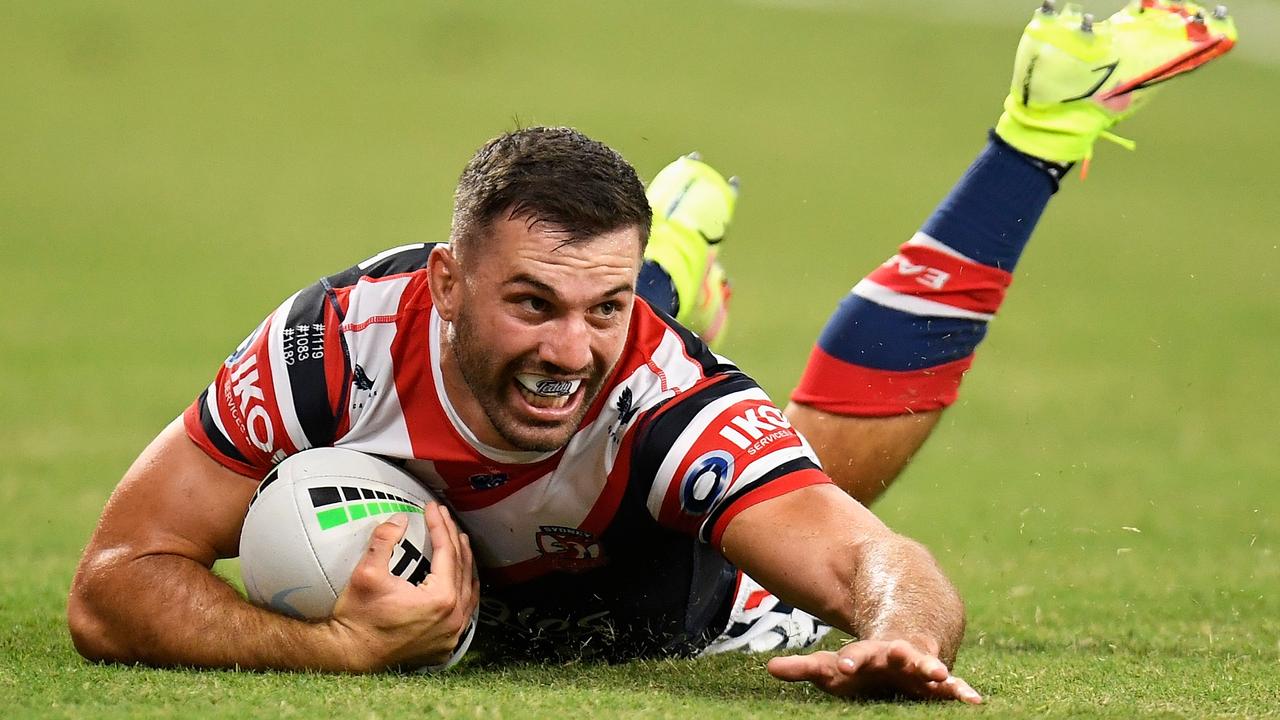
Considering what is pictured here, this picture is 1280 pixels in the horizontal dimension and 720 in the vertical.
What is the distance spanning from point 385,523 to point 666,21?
23336mm

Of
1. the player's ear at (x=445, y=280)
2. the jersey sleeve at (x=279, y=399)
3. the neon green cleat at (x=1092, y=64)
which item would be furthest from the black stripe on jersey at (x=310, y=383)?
the neon green cleat at (x=1092, y=64)

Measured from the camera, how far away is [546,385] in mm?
4113

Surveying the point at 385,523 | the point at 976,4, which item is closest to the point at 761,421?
the point at 385,523

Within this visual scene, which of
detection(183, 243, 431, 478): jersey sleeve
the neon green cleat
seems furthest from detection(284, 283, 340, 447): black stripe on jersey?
the neon green cleat

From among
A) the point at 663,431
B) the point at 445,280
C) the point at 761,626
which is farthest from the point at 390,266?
the point at 761,626

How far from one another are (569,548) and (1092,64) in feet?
6.66

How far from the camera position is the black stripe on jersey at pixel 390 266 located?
466 centimetres

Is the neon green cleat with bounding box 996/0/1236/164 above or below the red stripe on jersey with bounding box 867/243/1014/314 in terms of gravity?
above

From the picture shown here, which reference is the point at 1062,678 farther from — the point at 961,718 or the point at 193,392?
the point at 193,392

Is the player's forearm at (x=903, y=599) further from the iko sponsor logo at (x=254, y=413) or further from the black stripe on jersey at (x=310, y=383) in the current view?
the iko sponsor logo at (x=254, y=413)

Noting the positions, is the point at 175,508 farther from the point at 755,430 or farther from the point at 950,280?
the point at 950,280

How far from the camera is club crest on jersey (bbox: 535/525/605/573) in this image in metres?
4.47

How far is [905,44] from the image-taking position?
26.1 metres

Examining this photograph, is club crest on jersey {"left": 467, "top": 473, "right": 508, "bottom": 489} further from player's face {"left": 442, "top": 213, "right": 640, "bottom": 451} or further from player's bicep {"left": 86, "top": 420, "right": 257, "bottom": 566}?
player's bicep {"left": 86, "top": 420, "right": 257, "bottom": 566}
